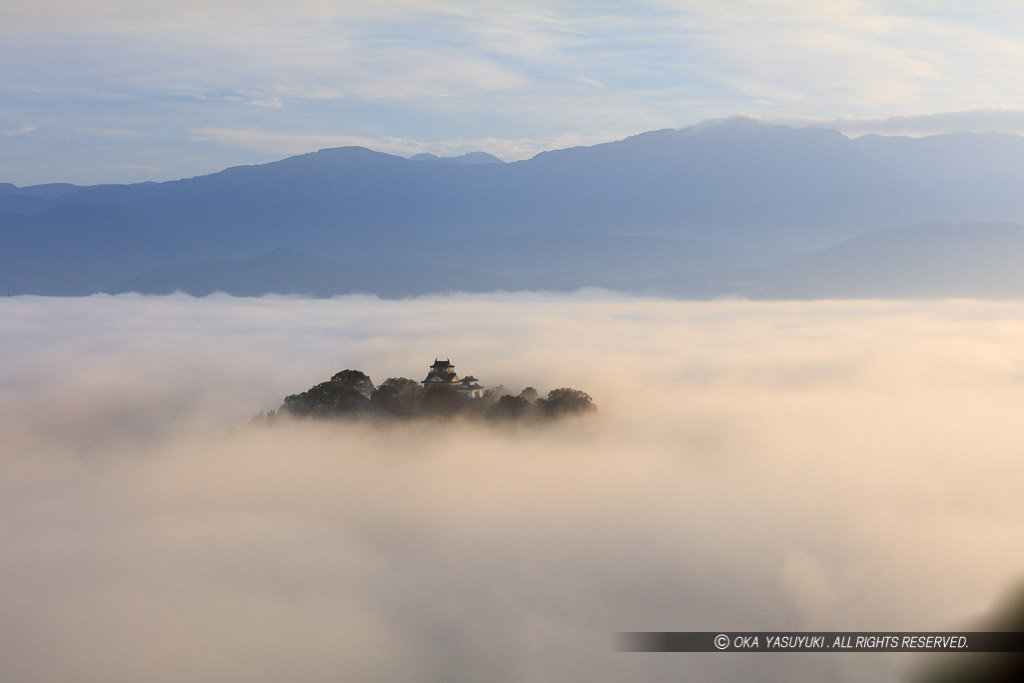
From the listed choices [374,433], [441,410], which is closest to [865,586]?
[441,410]

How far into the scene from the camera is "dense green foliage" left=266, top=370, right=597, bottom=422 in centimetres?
7650

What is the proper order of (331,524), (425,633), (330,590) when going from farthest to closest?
1. (331,524)
2. (330,590)
3. (425,633)

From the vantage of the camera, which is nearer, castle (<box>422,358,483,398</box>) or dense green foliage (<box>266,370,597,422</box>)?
dense green foliage (<box>266,370,597,422</box>)

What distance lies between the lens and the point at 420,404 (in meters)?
77.2

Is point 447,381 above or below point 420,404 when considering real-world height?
above

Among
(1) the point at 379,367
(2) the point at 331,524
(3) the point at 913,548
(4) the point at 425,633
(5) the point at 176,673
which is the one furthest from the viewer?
(1) the point at 379,367

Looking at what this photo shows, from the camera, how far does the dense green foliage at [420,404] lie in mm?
76500

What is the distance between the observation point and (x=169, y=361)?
543 feet

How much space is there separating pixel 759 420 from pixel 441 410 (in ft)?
155

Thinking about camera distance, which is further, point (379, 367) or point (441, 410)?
point (379, 367)

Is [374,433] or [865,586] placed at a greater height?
[374,433]

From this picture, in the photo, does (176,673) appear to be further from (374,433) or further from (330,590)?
(374,433)

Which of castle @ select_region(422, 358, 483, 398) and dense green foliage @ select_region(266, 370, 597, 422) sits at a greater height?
castle @ select_region(422, 358, 483, 398)

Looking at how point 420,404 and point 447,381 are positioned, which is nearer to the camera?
point 420,404
